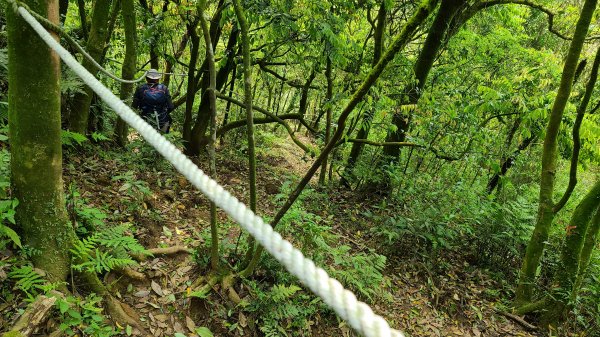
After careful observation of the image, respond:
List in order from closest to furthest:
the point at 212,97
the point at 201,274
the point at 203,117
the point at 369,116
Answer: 1. the point at 212,97
2. the point at 201,274
3. the point at 369,116
4. the point at 203,117

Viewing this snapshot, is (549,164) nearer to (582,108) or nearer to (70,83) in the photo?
(582,108)

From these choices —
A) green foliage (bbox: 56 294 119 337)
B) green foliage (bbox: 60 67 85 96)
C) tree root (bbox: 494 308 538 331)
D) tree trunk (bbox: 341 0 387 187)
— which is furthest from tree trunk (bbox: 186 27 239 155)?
tree root (bbox: 494 308 538 331)

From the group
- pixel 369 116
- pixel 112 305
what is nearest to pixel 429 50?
pixel 369 116

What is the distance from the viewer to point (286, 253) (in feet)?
2.79

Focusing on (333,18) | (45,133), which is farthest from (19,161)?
(333,18)

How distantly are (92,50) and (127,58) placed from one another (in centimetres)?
88

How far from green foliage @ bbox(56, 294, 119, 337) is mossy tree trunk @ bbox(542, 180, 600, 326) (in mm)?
5035

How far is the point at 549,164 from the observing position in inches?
174

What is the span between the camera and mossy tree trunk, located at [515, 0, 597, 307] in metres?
3.87

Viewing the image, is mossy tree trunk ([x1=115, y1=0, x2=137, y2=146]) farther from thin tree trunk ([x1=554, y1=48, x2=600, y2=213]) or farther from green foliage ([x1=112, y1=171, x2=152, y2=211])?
thin tree trunk ([x1=554, y1=48, x2=600, y2=213])

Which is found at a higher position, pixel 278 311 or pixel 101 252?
pixel 101 252

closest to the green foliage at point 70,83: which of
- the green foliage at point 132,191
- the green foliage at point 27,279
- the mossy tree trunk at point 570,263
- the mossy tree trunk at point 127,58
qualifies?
the mossy tree trunk at point 127,58

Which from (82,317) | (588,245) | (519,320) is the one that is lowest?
(519,320)

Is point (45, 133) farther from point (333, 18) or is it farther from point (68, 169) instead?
point (333, 18)
